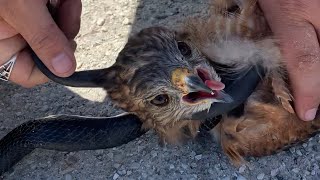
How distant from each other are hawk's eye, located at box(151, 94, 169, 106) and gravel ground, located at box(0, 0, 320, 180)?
0.76m

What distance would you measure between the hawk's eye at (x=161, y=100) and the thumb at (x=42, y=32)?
1.26 feet

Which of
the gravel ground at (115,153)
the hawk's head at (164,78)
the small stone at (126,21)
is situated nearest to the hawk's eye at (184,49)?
the hawk's head at (164,78)

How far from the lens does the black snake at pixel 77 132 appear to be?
121 inches

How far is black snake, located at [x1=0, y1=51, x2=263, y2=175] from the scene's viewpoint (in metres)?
3.07

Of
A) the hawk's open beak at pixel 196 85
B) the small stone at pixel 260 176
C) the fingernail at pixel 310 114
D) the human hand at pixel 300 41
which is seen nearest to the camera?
the hawk's open beak at pixel 196 85

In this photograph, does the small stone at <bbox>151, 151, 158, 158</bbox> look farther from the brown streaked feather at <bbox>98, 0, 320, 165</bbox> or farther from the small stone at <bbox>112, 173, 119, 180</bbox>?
the brown streaked feather at <bbox>98, 0, 320, 165</bbox>

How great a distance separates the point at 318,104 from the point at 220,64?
47 centimetres

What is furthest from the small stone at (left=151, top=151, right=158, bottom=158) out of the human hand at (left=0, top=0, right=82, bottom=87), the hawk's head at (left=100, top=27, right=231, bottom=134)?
the human hand at (left=0, top=0, right=82, bottom=87)

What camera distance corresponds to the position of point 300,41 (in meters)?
2.91

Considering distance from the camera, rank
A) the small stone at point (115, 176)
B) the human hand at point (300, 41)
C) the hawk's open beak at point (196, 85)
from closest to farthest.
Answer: the hawk's open beak at point (196, 85) → the human hand at point (300, 41) → the small stone at point (115, 176)

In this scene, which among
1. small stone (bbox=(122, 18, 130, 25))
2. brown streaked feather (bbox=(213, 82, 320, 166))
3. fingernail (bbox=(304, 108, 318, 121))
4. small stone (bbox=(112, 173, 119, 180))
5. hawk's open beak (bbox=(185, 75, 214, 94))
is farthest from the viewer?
small stone (bbox=(122, 18, 130, 25))

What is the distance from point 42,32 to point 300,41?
1.08 metres

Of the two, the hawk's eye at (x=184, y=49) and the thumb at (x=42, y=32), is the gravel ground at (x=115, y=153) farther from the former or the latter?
the thumb at (x=42, y=32)

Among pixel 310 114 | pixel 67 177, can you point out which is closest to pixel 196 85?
pixel 310 114
